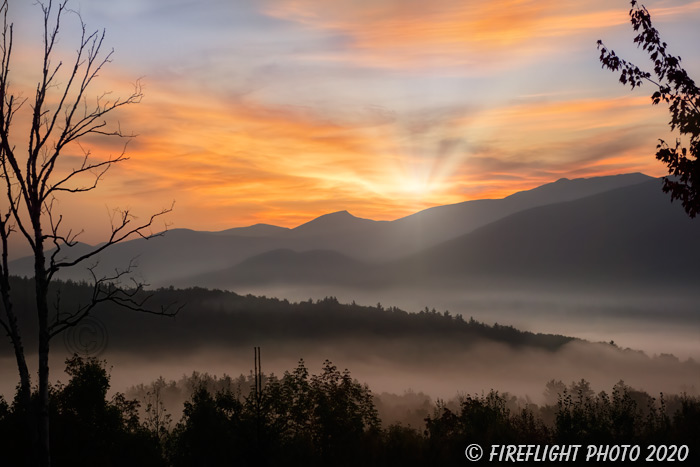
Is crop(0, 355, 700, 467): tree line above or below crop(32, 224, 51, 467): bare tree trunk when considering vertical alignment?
below

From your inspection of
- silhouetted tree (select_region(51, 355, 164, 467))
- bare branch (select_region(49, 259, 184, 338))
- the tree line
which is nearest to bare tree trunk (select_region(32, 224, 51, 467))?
bare branch (select_region(49, 259, 184, 338))

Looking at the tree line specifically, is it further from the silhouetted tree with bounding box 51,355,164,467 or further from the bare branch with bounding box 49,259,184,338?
the bare branch with bounding box 49,259,184,338

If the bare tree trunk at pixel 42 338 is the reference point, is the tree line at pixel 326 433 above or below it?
below

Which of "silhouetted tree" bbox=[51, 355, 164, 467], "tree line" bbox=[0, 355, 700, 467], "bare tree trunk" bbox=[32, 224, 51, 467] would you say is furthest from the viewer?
"silhouetted tree" bbox=[51, 355, 164, 467]

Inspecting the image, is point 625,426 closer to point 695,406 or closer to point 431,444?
point 695,406

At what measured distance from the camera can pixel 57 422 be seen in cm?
2714

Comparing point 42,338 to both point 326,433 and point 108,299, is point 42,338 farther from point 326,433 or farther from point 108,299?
point 326,433

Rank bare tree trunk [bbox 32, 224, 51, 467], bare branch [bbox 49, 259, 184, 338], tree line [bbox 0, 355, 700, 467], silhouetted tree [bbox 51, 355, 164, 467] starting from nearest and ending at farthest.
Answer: bare branch [bbox 49, 259, 184, 338] < bare tree trunk [bbox 32, 224, 51, 467] < tree line [bbox 0, 355, 700, 467] < silhouetted tree [bbox 51, 355, 164, 467]

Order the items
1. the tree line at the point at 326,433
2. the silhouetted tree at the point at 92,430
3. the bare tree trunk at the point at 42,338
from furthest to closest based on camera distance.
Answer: the silhouetted tree at the point at 92,430 < the tree line at the point at 326,433 < the bare tree trunk at the point at 42,338

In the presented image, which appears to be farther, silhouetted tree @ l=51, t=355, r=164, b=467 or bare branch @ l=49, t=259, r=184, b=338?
silhouetted tree @ l=51, t=355, r=164, b=467

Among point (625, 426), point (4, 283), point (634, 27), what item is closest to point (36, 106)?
point (4, 283)

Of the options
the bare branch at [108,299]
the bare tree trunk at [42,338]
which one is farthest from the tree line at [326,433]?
the bare tree trunk at [42,338]

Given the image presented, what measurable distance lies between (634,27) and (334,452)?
1712 cm

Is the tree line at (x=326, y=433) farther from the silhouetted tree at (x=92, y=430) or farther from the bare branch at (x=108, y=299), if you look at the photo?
Answer: the bare branch at (x=108, y=299)
